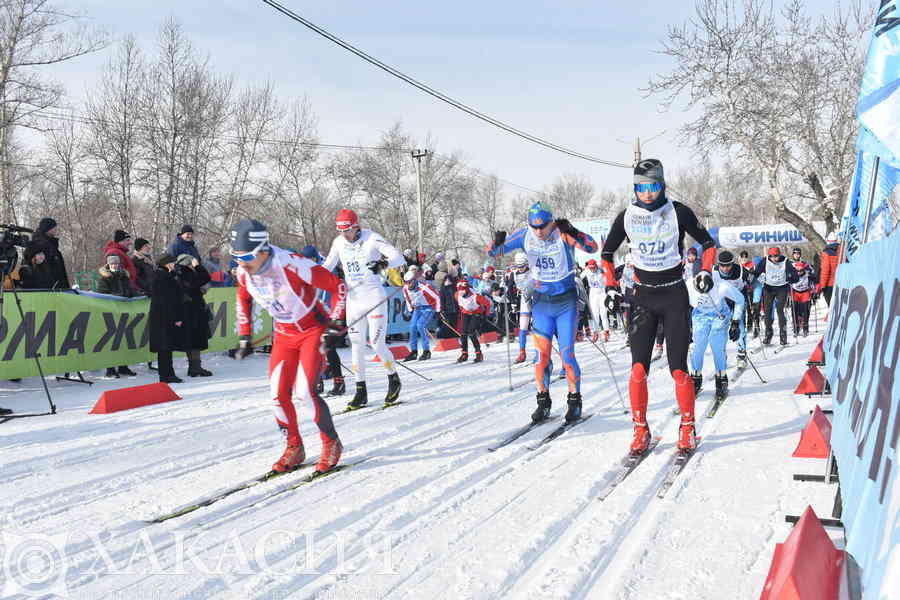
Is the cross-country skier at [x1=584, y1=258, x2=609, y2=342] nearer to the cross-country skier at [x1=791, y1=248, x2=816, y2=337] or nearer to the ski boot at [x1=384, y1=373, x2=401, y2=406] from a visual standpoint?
the cross-country skier at [x1=791, y1=248, x2=816, y2=337]

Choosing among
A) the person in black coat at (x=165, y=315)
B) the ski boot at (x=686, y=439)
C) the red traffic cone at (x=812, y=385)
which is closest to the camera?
the ski boot at (x=686, y=439)

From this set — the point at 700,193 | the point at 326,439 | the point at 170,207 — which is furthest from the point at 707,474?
the point at 700,193

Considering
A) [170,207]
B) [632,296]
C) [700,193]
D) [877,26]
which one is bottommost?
[632,296]

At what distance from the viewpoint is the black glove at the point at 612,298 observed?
594cm

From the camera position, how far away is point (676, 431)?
251 inches

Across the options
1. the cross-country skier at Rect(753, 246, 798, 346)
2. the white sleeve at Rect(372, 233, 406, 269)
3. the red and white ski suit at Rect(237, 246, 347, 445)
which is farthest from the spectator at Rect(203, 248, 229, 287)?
the cross-country skier at Rect(753, 246, 798, 346)

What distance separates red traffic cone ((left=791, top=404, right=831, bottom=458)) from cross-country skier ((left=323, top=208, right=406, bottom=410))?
175 inches

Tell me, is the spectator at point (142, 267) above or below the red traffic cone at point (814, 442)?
above

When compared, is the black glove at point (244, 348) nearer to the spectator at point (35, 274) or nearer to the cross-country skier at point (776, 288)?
the spectator at point (35, 274)

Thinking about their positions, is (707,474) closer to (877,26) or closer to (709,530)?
(709,530)

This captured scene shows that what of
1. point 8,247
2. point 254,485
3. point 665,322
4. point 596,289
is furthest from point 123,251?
point 596,289

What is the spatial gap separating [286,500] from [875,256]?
370 centimetres

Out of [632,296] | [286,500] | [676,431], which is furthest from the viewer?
[676,431]

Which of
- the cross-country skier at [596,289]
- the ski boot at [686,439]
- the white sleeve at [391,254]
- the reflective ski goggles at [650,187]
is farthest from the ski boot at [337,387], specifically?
the cross-country skier at [596,289]
